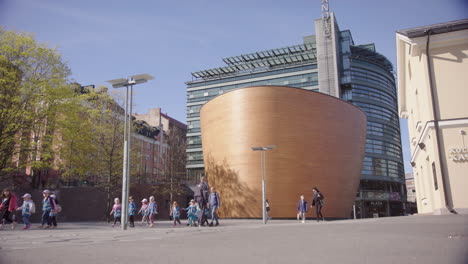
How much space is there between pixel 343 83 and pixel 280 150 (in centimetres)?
4761

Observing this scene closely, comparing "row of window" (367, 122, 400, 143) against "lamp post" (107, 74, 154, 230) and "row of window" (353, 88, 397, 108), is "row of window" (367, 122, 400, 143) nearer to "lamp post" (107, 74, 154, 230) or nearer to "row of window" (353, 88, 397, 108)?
"row of window" (353, 88, 397, 108)

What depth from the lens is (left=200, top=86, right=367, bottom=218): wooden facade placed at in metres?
25.0

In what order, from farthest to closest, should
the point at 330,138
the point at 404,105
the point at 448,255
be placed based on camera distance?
the point at 404,105 → the point at 330,138 → the point at 448,255

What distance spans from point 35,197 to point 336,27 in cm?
6388

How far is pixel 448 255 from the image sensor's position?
171 inches

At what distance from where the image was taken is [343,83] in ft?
224

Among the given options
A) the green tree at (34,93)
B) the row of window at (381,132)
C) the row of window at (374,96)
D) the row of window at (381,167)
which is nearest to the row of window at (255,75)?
the row of window at (374,96)

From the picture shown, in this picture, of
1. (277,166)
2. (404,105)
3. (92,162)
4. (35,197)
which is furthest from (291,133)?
(35,197)

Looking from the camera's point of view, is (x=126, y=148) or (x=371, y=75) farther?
(x=371, y=75)

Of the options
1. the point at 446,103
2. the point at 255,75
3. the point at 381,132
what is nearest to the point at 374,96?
the point at 381,132

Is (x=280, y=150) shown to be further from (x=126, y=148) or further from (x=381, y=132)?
(x=381, y=132)

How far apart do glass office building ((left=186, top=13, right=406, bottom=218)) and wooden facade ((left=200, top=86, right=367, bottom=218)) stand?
39.2 m

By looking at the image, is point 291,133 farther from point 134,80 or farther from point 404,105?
point 134,80

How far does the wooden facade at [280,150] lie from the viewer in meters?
25.0
